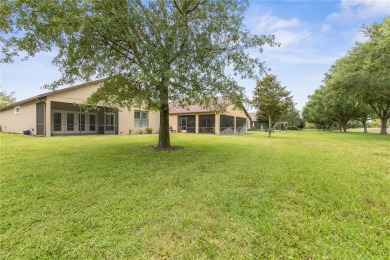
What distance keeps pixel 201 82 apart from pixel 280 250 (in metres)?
6.77

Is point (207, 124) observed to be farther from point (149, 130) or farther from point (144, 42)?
point (144, 42)

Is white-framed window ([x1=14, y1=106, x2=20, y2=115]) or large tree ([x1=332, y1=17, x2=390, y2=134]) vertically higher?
large tree ([x1=332, y1=17, x2=390, y2=134])

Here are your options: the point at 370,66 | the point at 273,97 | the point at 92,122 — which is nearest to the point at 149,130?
the point at 92,122

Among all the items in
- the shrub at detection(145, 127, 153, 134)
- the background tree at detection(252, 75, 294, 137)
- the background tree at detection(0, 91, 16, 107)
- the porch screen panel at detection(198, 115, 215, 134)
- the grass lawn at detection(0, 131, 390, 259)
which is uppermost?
the background tree at detection(0, 91, 16, 107)

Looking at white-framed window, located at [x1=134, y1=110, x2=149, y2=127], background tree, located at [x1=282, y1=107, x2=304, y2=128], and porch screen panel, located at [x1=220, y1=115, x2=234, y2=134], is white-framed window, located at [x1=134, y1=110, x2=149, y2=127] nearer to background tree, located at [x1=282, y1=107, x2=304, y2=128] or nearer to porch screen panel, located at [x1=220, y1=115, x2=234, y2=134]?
porch screen panel, located at [x1=220, y1=115, x2=234, y2=134]

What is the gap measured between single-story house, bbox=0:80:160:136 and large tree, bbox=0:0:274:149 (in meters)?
8.53

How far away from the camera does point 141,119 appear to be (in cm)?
2402

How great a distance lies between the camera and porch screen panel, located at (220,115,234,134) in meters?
26.3

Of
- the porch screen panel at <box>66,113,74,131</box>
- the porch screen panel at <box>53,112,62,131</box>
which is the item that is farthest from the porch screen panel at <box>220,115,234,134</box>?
the porch screen panel at <box>53,112,62,131</box>

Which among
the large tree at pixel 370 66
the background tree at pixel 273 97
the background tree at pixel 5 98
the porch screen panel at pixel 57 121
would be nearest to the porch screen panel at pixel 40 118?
the porch screen panel at pixel 57 121

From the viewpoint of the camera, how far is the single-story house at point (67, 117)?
1666 centimetres

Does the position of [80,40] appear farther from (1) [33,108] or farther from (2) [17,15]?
(1) [33,108]

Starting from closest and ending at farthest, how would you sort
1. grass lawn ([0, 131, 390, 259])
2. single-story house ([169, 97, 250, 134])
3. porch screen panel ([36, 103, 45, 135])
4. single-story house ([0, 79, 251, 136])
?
grass lawn ([0, 131, 390, 259]), porch screen panel ([36, 103, 45, 135]), single-story house ([0, 79, 251, 136]), single-story house ([169, 97, 250, 134])

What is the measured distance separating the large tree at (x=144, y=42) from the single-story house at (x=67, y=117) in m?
8.53
